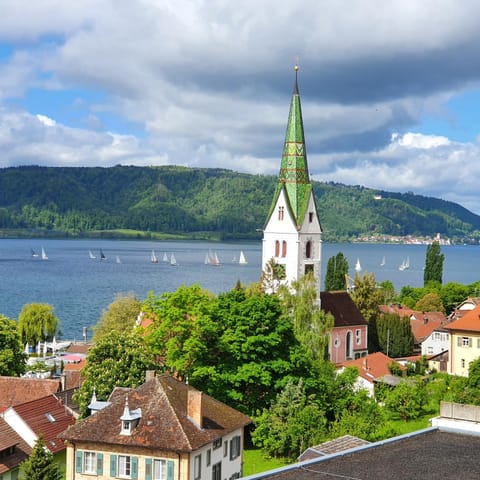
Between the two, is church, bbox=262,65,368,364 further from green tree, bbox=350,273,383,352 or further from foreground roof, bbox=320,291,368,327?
green tree, bbox=350,273,383,352

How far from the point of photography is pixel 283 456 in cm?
3906

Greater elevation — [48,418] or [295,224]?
[295,224]

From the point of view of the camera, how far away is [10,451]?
1320 inches

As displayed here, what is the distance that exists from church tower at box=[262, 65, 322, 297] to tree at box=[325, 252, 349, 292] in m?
24.3

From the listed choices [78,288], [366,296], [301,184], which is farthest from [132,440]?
[78,288]

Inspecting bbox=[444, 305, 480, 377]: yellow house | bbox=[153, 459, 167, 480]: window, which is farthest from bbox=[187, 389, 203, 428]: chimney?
bbox=[444, 305, 480, 377]: yellow house

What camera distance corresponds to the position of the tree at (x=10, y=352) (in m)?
48.0

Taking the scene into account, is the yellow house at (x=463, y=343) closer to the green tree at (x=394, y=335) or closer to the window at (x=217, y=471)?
the green tree at (x=394, y=335)

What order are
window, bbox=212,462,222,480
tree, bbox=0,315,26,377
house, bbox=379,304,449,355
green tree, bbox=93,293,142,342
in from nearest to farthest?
window, bbox=212,462,222,480, tree, bbox=0,315,26,377, green tree, bbox=93,293,142,342, house, bbox=379,304,449,355

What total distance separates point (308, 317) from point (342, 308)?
36.9 feet

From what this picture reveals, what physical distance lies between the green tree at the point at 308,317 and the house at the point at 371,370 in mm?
2934

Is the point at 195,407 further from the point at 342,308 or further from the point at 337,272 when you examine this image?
the point at 337,272

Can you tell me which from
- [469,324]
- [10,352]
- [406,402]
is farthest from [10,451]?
[469,324]

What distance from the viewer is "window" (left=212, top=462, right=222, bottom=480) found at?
31431 millimetres
